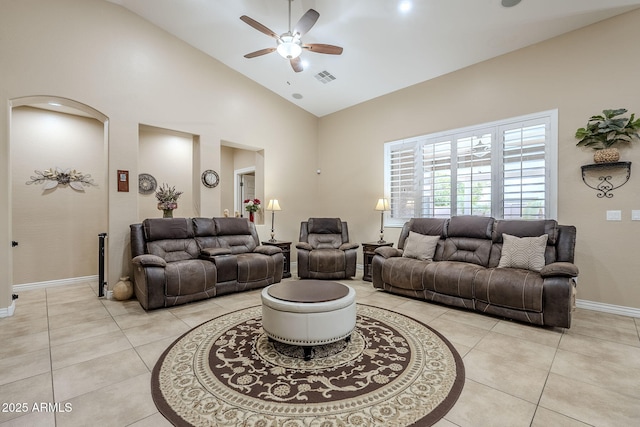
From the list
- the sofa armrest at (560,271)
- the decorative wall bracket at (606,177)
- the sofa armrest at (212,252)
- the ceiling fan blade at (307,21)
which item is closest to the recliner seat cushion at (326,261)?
the sofa armrest at (212,252)

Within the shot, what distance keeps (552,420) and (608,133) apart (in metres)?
3.42

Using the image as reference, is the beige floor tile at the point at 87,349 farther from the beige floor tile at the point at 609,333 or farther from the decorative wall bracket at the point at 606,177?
the decorative wall bracket at the point at 606,177

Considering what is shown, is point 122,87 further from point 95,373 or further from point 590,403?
point 590,403

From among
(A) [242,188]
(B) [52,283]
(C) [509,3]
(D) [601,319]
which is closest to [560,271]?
(D) [601,319]

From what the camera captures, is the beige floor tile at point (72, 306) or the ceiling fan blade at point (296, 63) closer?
the beige floor tile at point (72, 306)

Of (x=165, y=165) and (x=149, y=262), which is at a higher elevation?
(x=165, y=165)

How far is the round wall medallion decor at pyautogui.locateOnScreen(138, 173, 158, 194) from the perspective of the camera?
212 inches

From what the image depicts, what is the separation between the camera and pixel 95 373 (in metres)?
2.10

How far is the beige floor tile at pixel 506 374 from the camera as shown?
6.20 ft

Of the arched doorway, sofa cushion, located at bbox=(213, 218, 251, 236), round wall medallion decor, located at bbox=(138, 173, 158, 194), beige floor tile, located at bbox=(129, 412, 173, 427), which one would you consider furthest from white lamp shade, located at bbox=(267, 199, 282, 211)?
beige floor tile, located at bbox=(129, 412, 173, 427)

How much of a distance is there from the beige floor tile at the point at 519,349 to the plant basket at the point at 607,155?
7.68ft

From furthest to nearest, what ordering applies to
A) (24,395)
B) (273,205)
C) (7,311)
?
Answer: (273,205), (7,311), (24,395)

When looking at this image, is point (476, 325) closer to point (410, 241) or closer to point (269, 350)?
point (410, 241)

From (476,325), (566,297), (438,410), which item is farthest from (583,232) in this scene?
(438,410)
